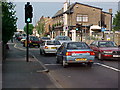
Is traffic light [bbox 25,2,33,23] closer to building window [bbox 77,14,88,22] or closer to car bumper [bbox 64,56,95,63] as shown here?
car bumper [bbox 64,56,95,63]

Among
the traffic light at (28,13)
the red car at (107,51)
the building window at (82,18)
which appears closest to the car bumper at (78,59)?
the traffic light at (28,13)

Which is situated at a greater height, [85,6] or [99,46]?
[85,6]

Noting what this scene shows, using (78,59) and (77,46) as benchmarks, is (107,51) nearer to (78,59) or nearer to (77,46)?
(77,46)

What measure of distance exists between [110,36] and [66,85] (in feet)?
104

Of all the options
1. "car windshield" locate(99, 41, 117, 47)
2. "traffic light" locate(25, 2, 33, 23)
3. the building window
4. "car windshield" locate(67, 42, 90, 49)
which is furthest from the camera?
the building window

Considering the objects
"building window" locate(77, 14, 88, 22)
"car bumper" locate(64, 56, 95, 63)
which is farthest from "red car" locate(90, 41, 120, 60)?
"building window" locate(77, 14, 88, 22)

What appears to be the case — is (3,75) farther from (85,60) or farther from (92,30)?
A: (92,30)

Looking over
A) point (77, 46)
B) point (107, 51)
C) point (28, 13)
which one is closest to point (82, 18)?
point (107, 51)

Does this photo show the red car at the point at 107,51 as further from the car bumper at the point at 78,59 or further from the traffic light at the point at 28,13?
the traffic light at the point at 28,13

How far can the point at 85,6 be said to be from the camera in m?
62.8

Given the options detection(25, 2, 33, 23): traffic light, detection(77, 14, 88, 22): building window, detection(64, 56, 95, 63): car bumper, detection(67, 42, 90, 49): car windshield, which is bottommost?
detection(64, 56, 95, 63): car bumper

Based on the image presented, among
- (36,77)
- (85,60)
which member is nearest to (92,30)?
(85,60)

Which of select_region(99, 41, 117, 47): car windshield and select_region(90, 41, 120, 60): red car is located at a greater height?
select_region(99, 41, 117, 47): car windshield

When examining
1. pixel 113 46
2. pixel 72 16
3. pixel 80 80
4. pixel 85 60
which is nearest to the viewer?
pixel 80 80
